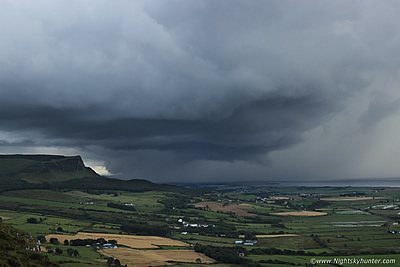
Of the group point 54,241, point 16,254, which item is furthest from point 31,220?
point 16,254

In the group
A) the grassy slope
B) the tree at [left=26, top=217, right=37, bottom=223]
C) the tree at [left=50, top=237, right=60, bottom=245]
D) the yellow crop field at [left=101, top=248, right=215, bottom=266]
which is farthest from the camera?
the tree at [left=26, top=217, right=37, bottom=223]

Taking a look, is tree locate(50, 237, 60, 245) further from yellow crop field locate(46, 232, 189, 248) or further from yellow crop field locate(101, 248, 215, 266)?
yellow crop field locate(101, 248, 215, 266)

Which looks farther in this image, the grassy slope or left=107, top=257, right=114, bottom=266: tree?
left=107, top=257, right=114, bottom=266: tree

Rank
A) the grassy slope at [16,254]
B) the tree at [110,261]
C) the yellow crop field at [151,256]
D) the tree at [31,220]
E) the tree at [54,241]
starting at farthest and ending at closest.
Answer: the tree at [31,220]
the tree at [54,241]
the yellow crop field at [151,256]
the tree at [110,261]
the grassy slope at [16,254]

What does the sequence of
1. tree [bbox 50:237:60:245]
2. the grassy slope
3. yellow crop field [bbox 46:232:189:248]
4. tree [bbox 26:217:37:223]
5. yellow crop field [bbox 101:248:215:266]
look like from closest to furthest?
1. the grassy slope
2. yellow crop field [bbox 101:248:215:266]
3. tree [bbox 50:237:60:245]
4. yellow crop field [bbox 46:232:189:248]
5. tree [bbox 26:217:37:223]

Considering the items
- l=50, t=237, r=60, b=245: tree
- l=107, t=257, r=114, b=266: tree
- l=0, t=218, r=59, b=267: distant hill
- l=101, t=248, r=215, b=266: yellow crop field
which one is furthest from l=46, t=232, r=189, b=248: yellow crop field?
l=0, t=218, r=59, b=267: distant hill

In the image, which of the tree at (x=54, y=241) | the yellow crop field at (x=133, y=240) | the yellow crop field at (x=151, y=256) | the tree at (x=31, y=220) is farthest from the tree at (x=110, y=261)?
the tree at (x=31, y=220)

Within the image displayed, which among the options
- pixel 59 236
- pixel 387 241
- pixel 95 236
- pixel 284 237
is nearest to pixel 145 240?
pixel 95 236

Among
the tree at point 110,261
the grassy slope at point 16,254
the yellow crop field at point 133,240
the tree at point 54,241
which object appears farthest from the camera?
the yellow crop field at point 133,240

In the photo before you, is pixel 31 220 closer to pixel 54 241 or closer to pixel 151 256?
pixel 54 241

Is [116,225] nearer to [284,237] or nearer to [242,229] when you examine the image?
[242,229]

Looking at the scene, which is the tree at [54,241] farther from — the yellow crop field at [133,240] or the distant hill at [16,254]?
the distant hill at [16,254]
